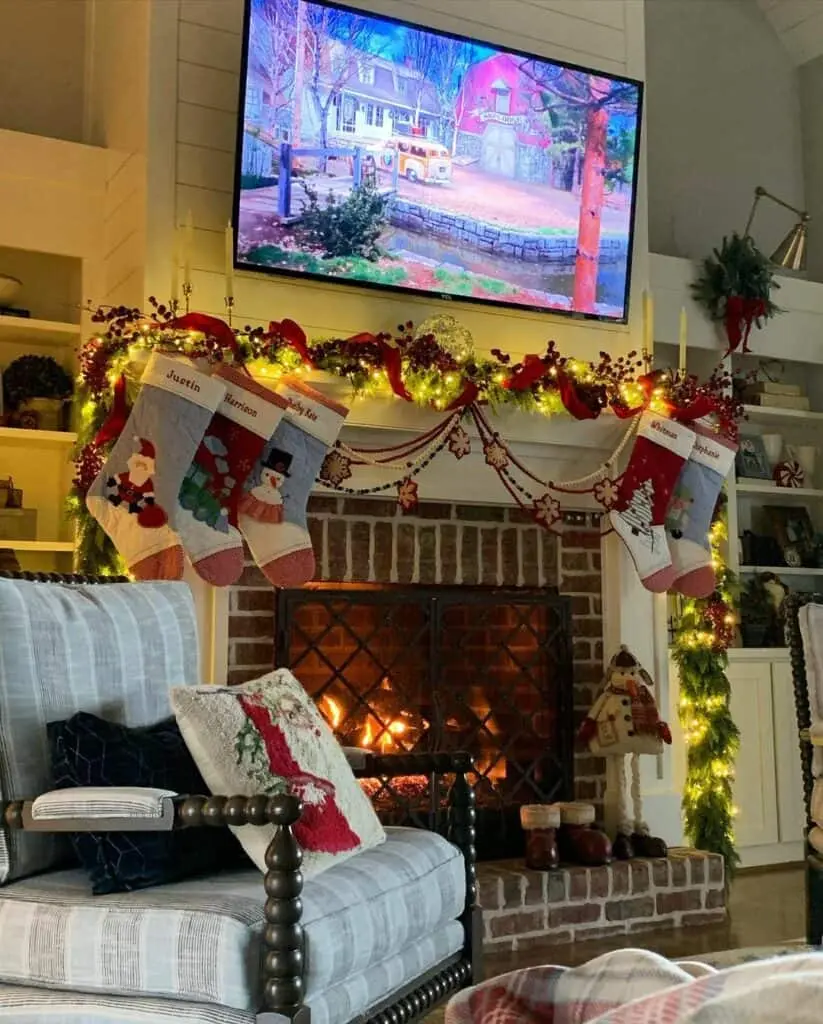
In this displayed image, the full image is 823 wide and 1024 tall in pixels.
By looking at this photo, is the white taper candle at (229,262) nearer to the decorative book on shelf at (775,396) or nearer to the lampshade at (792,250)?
the lampshade at (792,250)

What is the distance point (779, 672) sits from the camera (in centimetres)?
485

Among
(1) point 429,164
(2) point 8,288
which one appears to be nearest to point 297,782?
(1) point 429,164

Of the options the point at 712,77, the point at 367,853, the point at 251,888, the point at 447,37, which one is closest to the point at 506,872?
the point at 367,853

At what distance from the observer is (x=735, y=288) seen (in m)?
4.93

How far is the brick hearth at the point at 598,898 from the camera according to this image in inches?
136

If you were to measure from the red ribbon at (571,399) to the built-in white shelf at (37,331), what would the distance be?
164 cm

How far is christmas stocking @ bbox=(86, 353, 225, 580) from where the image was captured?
10.5ft

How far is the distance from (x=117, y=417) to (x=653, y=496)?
69.5 inches

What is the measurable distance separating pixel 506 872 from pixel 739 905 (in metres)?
0.96

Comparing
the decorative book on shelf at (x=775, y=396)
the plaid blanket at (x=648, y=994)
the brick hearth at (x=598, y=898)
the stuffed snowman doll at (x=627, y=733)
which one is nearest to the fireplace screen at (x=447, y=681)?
the stuffed snowman doll at (x=627, y=733)

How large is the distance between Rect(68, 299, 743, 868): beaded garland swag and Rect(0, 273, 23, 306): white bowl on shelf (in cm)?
36

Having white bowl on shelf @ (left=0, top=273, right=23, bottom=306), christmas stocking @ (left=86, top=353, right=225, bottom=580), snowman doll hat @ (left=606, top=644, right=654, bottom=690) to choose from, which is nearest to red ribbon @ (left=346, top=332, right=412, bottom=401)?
christmas stocking @ (left=86, top=353, right=225, bottom=580)

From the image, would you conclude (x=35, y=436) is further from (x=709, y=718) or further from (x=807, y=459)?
(x=807, y=459)

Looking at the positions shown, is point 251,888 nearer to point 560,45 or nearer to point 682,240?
point 560,45
